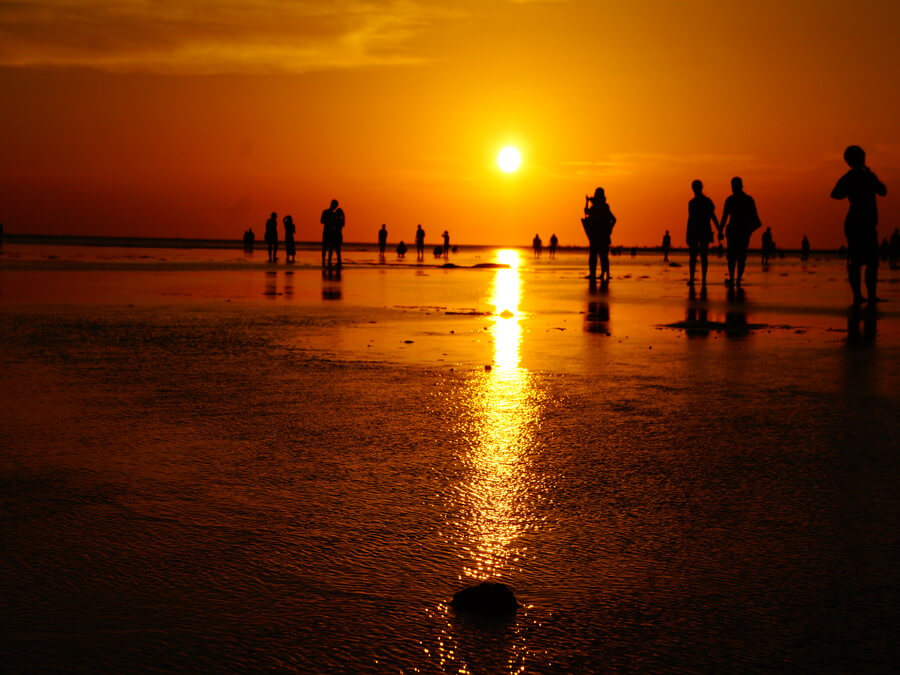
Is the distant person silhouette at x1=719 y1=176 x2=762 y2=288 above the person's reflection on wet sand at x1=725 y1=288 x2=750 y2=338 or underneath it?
above

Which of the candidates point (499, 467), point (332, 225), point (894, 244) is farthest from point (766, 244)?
point (499, 467)

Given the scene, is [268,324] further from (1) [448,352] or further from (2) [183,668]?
(2) [183,668]

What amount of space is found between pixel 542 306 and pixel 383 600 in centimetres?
1450

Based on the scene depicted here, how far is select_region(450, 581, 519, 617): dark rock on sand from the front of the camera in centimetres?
277

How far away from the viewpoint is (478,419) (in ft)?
19.5

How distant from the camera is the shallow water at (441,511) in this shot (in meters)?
2.59

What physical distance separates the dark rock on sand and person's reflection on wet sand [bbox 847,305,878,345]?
359 inches

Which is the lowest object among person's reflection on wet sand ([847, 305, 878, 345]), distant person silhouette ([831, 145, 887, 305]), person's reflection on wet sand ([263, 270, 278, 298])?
person's reflection on wet sand ([847, 305, 878, 345])

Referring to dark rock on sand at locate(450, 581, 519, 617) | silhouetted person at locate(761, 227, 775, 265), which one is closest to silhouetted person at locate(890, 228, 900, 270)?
silhouetted person at locate(761, 227, 775, 265)

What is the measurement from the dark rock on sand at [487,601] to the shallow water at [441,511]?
0.18 feet

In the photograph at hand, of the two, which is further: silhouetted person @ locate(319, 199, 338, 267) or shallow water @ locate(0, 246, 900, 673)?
silhouetted person @ locate(319, 199, 338, 267)

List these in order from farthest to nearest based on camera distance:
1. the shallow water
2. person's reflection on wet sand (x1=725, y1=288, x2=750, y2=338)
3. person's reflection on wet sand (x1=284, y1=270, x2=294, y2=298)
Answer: person's reflection on wet sand (x1=284, y1=270, x2=294, y2=298)
person's reflection on wet sand (x1=725, y1=288, x2=750, y2=338)
the shallow water

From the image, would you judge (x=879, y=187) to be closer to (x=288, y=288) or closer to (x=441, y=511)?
(x=288, y=288)

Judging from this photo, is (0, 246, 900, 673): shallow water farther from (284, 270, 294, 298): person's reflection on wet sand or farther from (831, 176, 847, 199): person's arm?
(284, 270, 294, 298): person's reflection on wet sand
